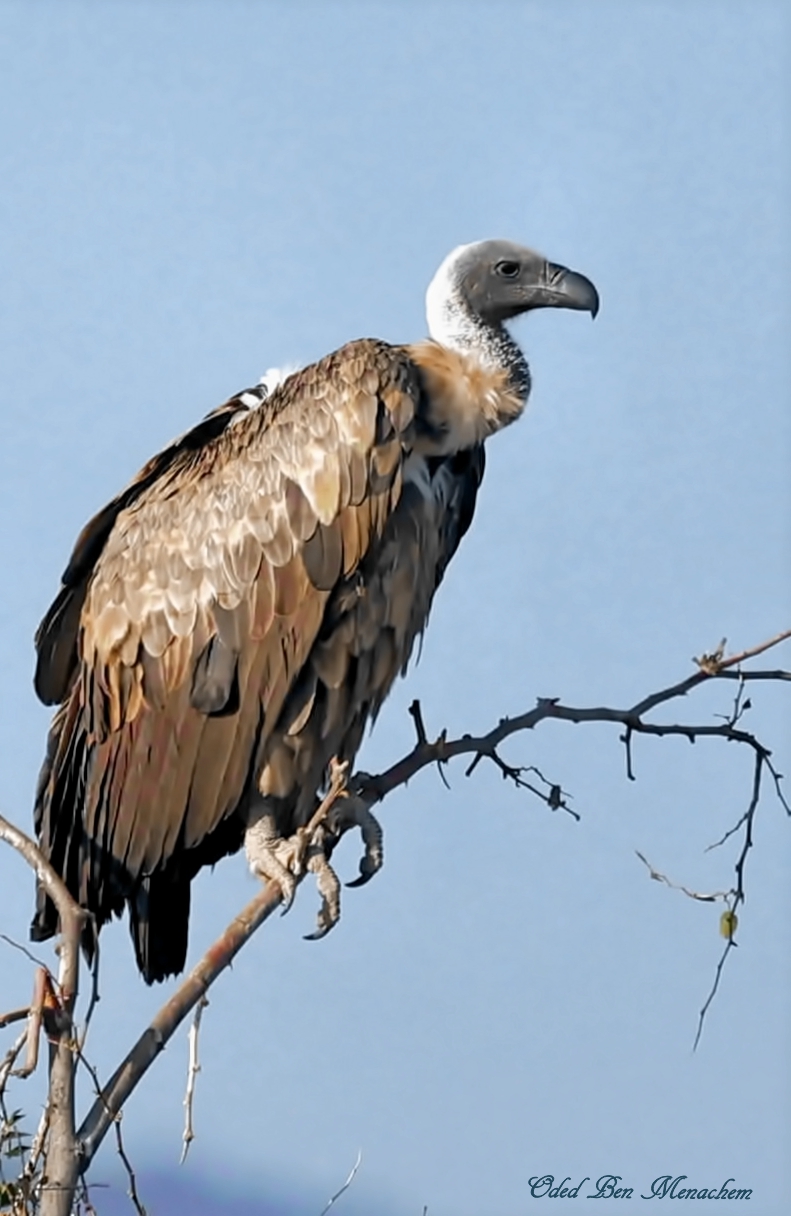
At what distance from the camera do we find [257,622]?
6199mm

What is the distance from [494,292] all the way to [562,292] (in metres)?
0.25

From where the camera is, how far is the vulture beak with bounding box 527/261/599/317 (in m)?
6.85

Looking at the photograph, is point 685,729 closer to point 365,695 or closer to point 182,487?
point 365,695

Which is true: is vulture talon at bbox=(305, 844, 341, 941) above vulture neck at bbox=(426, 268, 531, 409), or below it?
below

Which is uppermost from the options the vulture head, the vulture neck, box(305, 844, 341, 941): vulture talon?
the vulture head

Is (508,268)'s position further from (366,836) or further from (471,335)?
(366,836)

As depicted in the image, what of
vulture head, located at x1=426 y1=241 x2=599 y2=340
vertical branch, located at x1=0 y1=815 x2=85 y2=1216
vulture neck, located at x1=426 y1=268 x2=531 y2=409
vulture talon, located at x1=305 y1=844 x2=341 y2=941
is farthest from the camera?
vulture head, located at x1=426 y1=241 x2=599 y2=340

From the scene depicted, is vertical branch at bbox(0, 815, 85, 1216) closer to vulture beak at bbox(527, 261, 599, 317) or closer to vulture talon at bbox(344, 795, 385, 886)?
vulture talon at bbox(344, 795, 385, 886)

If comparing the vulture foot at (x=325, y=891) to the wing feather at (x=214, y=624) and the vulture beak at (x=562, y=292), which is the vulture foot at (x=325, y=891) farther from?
the vulture beak at (x=562, y=292)

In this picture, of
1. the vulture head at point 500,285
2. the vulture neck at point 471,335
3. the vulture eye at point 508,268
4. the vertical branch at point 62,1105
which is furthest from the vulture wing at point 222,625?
A: the vertical branch at point 62,1105

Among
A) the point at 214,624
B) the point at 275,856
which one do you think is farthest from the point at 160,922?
the point at 214,624

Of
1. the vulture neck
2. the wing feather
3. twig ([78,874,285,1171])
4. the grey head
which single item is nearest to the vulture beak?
the grey head

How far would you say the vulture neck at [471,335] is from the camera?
6.65 m

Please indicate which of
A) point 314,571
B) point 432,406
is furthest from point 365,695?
point 432,406
